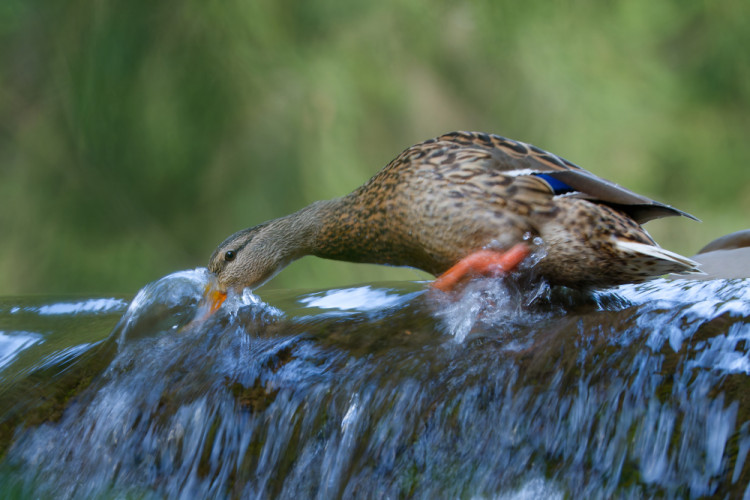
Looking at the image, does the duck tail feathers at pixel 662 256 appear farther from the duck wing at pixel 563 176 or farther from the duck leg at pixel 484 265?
the duck leg at pixel 484 265

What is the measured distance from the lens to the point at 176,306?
8.05ft

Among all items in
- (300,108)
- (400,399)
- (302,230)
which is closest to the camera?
(400,399)

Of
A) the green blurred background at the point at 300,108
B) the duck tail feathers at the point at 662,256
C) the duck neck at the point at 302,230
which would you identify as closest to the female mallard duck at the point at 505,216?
the duck tail feathers at the point at 662,256

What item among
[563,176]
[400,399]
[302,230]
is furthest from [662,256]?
[302,230]

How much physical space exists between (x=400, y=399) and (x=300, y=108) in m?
3.86

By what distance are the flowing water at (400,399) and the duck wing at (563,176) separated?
0.75 feet

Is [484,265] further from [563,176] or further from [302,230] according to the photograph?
[302,230]

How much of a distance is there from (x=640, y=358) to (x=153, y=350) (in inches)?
50.7

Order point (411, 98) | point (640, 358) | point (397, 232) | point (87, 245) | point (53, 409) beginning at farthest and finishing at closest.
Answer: point (411, 98) < point (87, 245) < point (397, 232) < point (53, 409) < point (640, 358)

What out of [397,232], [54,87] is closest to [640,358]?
[397,232]

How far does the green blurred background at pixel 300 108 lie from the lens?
5.23 m

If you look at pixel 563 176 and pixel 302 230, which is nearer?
pixel 563 176

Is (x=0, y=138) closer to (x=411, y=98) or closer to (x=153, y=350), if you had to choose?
(x=411, y=98)

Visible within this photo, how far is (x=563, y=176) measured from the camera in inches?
84.7
